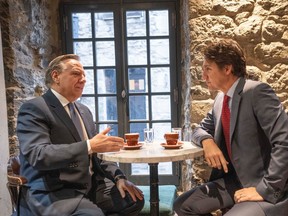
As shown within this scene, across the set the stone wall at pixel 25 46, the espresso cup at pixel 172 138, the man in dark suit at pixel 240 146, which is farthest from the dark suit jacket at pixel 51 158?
the stone wall at pixel 25 46

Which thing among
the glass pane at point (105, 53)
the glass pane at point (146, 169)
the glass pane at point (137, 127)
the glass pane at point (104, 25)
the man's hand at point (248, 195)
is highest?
the glass pane at point (104, 25)

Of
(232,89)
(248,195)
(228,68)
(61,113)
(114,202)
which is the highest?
(228,68)

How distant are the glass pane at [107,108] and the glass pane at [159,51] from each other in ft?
1.93

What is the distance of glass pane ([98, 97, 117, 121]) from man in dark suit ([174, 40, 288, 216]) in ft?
5.27

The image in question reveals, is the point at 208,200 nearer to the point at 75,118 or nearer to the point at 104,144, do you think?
the point at 104,144

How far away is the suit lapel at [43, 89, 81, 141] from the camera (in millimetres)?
1696

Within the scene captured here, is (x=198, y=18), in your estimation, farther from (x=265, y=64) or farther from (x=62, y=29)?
(x=62, y=29)

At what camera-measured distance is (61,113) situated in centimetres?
170

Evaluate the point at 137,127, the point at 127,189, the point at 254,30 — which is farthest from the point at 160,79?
the point at 127,189

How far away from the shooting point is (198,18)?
2.39 metres

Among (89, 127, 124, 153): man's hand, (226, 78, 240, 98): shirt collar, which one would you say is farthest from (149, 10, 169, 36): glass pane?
(89, 127, 124, 153): man's hand

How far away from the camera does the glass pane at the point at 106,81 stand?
3.30 m

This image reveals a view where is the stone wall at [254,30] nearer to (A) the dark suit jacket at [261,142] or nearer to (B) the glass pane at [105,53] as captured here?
(A) the dark suit jacket at [261,142]

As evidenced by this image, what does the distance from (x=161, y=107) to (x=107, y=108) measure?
567mm
